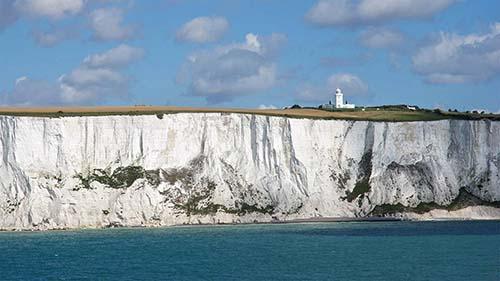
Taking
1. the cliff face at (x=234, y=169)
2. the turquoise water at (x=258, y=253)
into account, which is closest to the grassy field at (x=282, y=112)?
the cliff face at (x=234, y=169)

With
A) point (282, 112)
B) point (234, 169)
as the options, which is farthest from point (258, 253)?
point (282, 112)

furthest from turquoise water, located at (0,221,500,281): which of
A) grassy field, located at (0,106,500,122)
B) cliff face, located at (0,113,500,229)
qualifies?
grassy field, located at (0,106,500,122)

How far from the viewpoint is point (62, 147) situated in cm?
7531

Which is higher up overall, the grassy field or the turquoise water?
the grassy field

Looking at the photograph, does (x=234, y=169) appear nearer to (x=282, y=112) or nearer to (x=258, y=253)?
(x=282, y=112)

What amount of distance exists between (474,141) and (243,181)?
20424 millimetres

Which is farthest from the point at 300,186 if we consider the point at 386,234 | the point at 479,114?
the point at 479,114

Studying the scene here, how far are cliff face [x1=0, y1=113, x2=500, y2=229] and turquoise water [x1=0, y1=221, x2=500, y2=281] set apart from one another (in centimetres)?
284

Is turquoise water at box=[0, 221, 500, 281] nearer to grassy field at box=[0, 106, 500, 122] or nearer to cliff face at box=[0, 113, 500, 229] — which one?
cliff face at box=[0, 113, 500, 229]

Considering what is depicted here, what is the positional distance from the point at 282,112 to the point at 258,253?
108 ft

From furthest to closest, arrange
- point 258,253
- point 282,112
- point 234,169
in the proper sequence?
point 282,112 < point 234,169 < point 258,253

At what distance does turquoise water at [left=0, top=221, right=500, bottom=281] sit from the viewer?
149 ft

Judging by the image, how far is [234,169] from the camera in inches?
3093

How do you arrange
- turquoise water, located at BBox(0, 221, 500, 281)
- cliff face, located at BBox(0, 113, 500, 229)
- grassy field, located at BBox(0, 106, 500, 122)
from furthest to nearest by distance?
grassy field, located at BBox(0, 106, 500, 122) → cliff face, located at BBox(0, 113, 500, 229) → turquoise water, located at BBox(0, 221, 500, 281)
